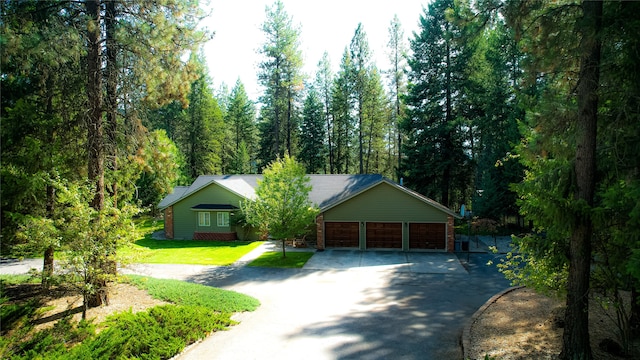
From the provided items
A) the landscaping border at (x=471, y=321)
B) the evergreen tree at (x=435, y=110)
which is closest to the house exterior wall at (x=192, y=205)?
the evergreen tree at (x=435, y=110)

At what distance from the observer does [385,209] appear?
21.9 m

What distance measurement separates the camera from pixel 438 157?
3062cm

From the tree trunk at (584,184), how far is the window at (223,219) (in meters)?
21.1

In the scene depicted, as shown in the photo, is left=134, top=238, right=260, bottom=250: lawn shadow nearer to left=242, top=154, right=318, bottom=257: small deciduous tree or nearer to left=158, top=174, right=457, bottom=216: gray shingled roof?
left=158, top=174, right=457, bottom=216: gray shingled roof

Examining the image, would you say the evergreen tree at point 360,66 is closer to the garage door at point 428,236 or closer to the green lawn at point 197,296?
the garage door at point 428,236

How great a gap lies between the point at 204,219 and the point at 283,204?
941 cm

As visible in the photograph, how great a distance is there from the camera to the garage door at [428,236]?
2152 centimetres

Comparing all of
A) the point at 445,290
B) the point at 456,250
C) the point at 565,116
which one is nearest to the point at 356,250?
the point at 456,250

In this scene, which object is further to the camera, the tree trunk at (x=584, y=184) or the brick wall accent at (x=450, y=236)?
the brick wall accent at (x=450, y=236)

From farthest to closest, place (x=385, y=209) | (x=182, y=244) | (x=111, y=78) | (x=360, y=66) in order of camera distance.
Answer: (x=360, y=66), (x=182, y=244), (x=385, y=209), (x=111, y=78)

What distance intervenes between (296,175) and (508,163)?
1728 centimetres

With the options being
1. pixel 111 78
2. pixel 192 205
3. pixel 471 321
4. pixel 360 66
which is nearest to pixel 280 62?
pixel 360 66

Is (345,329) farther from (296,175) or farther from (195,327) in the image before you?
(296,175)

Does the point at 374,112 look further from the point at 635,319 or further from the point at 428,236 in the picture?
the point at 635,319
